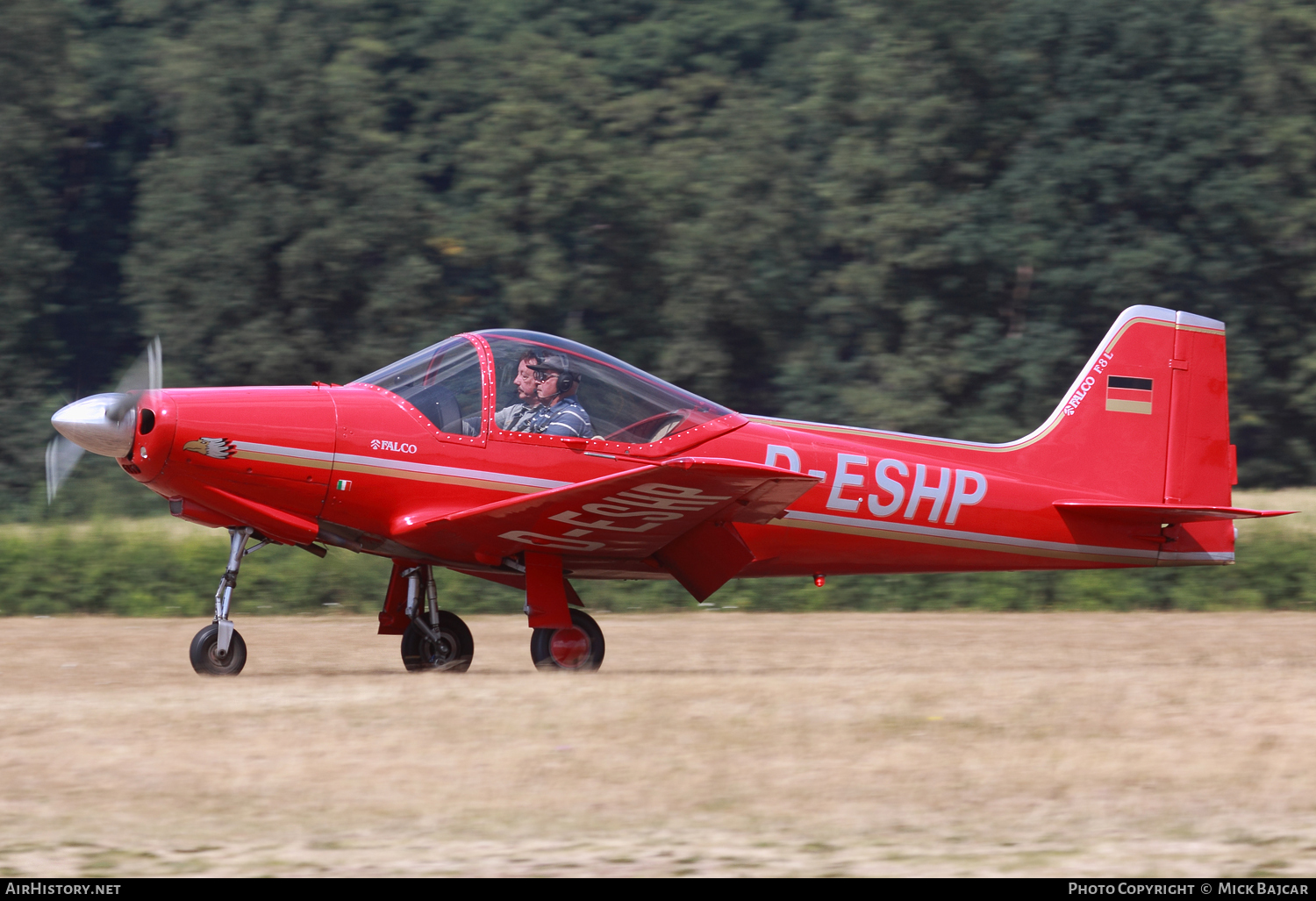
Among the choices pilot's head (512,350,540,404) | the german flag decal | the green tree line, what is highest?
the green tree line

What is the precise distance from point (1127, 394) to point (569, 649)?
474cm

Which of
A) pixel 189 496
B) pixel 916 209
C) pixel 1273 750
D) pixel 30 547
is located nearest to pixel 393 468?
pixel 189 496

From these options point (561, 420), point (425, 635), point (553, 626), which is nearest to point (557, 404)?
point (561, 420)

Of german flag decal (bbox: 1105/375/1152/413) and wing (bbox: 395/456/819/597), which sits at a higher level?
german flag decal (bbox: 1105/375/1152/413)

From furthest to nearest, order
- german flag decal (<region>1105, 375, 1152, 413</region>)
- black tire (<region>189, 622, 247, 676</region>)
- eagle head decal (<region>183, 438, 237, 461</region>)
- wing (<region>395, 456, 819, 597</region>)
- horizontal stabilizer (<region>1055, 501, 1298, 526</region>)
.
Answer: german flag decal (<region>1105, 375, 1152, 413</region>), horizontal stabilizer (<region>1055, 501, 1298, 526</region>), black tire (<region>189, 622, 247, 676</region>), eagle head decal (<region>183, 438, 237, 461</region>), wing (<region>395, 456, 819, 597</region>)

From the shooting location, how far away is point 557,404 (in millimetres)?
8250

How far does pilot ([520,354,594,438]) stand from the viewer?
8.22m

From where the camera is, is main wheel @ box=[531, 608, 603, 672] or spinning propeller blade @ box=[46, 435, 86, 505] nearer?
spinning propeller blade @ box=[46, 435, 86, 505]

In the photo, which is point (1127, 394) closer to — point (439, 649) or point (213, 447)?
point (439, 649)

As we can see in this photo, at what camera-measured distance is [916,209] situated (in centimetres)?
2577

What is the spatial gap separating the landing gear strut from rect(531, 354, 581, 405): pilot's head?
1.42 m

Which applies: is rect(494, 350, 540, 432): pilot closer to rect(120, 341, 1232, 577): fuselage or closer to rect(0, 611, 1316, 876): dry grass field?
rect(120, 341, 1232, 577): fuselage

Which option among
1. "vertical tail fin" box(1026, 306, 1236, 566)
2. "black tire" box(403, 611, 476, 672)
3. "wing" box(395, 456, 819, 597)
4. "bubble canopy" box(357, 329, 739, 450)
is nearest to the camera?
"wing" box(395, 456, 819, 597)

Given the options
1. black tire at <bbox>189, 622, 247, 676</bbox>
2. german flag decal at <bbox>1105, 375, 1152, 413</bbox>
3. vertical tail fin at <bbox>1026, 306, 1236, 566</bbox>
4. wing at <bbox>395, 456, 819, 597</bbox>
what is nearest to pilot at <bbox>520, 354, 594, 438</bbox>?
wing at <bbox>395, 456, 819, 597</bbox>
